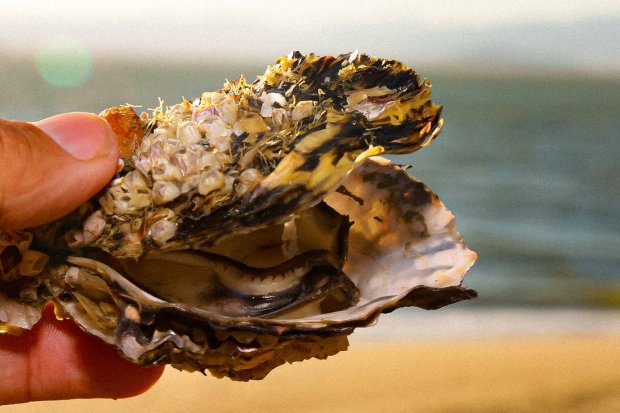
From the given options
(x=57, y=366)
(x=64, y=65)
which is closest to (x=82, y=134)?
(x=57, y=366)

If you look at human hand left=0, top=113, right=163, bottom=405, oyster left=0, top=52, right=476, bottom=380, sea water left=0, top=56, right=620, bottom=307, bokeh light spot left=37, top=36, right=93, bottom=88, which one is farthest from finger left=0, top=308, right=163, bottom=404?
bokeh light spot left=37, top=36, right=93, bottom=88

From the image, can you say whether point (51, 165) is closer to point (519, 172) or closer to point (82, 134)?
point (82, 134)

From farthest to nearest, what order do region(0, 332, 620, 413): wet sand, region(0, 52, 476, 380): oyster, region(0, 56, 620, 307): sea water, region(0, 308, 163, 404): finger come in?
region(0, 56, 620, 307): sea water, region(0, 332, 620, 413): wet sand, region(0, 308, 163, 404): finger, region(0, 52, 476, 380): oyster

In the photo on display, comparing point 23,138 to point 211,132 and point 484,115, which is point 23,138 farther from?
point 484,115

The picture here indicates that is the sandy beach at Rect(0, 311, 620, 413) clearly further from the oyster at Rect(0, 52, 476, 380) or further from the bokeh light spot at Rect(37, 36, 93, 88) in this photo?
the bokeh light spot at Rect(37, 36, 93, 88)

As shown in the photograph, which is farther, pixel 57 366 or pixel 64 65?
pixel 64 65

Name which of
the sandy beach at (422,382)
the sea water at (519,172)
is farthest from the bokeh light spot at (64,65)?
the sandy beach at (422,382)

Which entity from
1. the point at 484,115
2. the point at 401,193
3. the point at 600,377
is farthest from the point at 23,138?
the point at 484,115
